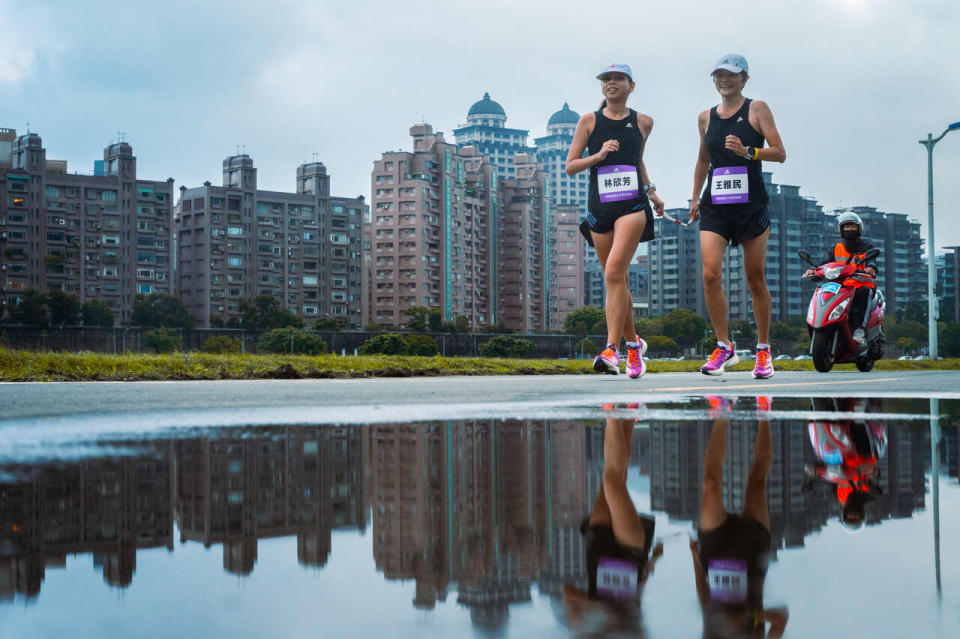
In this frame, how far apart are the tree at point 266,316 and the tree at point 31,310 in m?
21.5

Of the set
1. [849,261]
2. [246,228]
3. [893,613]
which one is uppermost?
[246,228]

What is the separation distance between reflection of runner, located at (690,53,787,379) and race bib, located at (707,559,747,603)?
22.1 ft

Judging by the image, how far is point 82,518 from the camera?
5.94 ft

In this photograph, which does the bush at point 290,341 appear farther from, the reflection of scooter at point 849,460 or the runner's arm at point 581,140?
the reflection of scooter at point 849,460

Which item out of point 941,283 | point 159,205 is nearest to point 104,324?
point 159,205

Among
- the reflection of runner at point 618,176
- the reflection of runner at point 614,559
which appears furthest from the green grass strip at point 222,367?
the reflection of runner at point 614,559

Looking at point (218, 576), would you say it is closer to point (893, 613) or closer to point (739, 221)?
point (893, 613)

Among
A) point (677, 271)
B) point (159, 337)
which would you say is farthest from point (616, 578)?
point (677, 271)

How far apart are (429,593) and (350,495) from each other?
2.79 ft

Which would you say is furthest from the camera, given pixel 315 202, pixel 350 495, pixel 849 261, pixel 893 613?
pixel 315 202

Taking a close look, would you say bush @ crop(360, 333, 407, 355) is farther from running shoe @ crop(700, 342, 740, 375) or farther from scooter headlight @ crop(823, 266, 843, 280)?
running shoe @ crop(700, 342, 740, 375)

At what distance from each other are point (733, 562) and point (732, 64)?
285 inches

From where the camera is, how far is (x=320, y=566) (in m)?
1.52

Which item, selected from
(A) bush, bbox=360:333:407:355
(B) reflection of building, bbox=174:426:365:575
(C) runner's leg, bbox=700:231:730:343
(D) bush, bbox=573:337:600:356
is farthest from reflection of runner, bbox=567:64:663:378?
(D) bush, bbox=573:337:600:356
